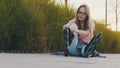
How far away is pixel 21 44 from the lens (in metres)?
9.79

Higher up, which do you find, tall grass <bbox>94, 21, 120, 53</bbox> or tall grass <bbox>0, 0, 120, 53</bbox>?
tall grass <bbox>0, 0, 120, 53</bbox>

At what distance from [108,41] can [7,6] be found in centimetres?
515

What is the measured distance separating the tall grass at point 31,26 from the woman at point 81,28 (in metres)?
1.32

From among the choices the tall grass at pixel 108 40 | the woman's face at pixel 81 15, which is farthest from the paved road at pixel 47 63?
the tall grass at pixel 108 40

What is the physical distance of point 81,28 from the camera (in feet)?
29.6

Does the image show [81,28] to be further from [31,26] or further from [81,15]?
[31,26]

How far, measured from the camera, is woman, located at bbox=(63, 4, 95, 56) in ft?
29.0

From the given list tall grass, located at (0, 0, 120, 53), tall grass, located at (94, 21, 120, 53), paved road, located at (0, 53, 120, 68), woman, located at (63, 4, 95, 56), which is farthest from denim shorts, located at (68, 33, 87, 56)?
tall grass, located at (94, 21, 120, 53)

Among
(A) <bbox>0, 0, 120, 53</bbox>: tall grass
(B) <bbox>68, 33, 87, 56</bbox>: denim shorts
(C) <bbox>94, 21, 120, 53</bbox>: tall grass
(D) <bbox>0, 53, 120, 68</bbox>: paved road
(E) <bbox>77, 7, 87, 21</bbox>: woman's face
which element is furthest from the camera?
(C) <bbox>94, 21, 120, 53</bbox>: tall grass

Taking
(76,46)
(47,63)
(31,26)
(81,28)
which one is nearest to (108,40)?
(31,26)

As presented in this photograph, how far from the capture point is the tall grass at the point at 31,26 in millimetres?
9539

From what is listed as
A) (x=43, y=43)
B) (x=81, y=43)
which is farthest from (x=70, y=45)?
(x=43, y=43)

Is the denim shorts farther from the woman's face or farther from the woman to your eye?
the woman's face

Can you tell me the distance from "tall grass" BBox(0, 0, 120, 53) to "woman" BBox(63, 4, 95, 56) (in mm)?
1322
